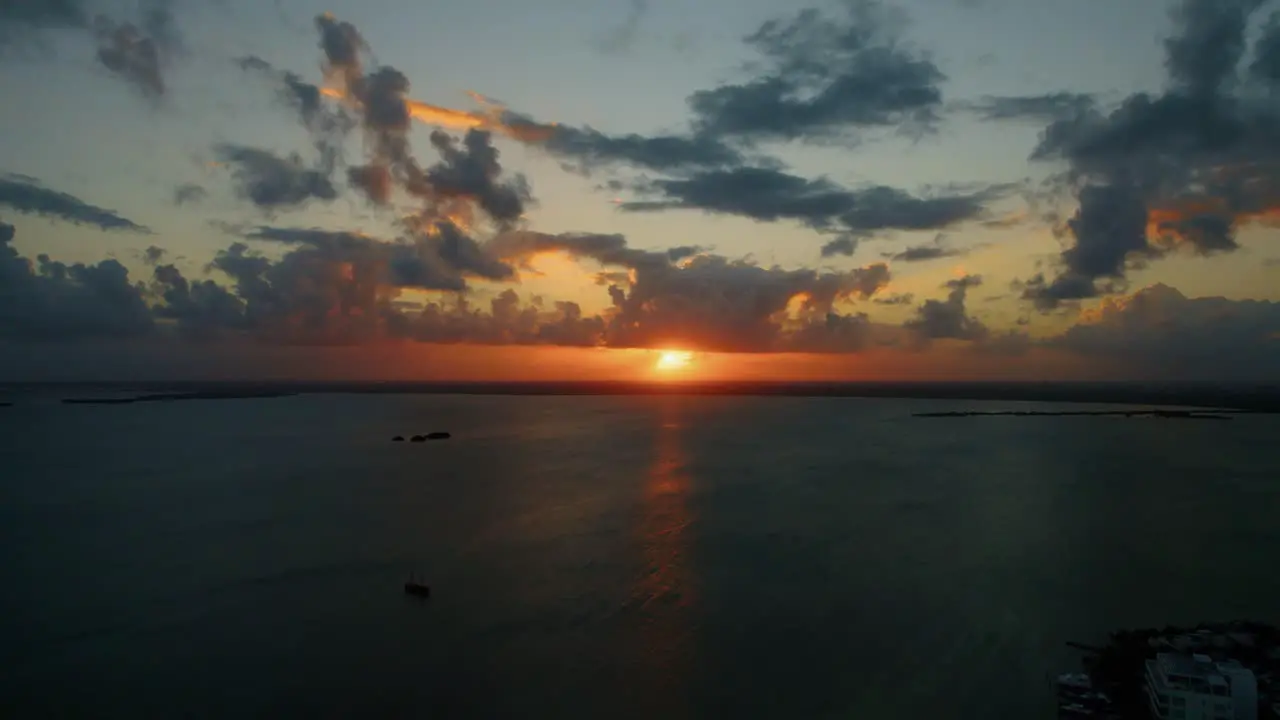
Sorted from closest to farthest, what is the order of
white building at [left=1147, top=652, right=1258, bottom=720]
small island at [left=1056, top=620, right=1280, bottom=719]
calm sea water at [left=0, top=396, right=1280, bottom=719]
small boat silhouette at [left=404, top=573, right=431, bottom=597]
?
white building at [left=1147, top=652, right=1258, bottom=720]
small island at [left=1056, top=620, right=1280, bottom=719]
calm sea water at [left=0, top=396, right=1280, bottom=719]
small boat silhouette at [left=404, top=573, right=431, bottom=597]

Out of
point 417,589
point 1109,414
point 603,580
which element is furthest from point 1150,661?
point 1109,414

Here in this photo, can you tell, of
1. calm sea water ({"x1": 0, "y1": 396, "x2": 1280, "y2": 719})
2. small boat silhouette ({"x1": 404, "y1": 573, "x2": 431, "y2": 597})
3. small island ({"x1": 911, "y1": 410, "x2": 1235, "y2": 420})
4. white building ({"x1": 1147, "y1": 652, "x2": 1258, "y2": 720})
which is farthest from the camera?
small island ({"x1": 911, "y1": 410, "x2": 1235, "y2": 420})

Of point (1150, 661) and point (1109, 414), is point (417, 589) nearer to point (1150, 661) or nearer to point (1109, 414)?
point (1150, 661)

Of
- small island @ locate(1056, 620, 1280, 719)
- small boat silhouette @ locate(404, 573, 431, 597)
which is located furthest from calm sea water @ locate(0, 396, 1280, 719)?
small island @ locate(1056, 620, 1280, 719)

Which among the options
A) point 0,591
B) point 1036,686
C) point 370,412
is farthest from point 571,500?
point 370,412

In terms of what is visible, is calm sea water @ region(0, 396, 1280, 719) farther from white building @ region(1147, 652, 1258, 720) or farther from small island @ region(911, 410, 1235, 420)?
small island @ region(911, 410, 1235, 420)

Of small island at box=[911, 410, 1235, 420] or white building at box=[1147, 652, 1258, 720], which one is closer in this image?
white building at box=[1147, 652, 1258, 720]
